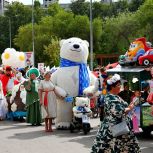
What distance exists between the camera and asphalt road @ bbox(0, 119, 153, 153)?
10.4m

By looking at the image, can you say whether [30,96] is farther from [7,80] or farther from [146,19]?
[146,19]

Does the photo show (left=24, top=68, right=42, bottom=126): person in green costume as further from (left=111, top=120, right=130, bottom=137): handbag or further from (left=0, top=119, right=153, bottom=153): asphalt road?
(left=111, top=120, right=130, bottom=137): handbag

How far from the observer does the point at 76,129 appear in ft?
43.8

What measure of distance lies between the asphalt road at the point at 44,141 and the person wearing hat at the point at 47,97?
0.45 meters

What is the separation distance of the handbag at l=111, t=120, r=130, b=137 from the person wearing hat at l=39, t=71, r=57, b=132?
A: 667 centimetres

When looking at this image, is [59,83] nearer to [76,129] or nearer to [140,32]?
[76,129]

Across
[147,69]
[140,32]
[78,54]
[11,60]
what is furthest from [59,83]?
[140,32]

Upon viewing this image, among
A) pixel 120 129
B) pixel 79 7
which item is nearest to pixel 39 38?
pixel 79 7

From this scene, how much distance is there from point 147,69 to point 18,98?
20.5 feet

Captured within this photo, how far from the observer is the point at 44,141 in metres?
11.6

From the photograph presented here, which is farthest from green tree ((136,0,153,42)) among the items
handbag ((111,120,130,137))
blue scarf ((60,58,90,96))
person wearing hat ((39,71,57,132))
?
handbag ((111,120,130,137))

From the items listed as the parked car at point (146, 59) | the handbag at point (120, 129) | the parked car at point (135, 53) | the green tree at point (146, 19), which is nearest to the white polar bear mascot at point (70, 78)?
the parked car at point (135, 53)

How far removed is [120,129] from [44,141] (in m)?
5.08

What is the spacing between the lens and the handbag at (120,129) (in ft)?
22.2
